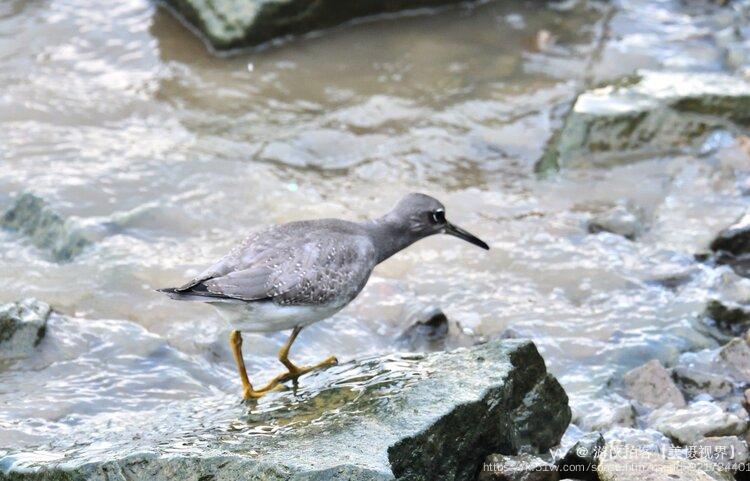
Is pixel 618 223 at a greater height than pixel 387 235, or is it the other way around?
pixel 387 235

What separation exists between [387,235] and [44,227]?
2.90 meters

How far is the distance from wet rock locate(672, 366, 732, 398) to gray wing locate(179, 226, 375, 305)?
79.4 inches

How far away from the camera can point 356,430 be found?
4.45 m

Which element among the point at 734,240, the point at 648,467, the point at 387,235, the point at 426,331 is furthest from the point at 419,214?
the point at 734,240

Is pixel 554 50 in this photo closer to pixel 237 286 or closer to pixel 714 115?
pixel 714 115

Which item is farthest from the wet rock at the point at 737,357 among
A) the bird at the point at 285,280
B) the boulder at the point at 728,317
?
the bird at the point at 285,280

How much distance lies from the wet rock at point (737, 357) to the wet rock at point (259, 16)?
607 cm

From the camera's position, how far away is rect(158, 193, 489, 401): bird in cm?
518

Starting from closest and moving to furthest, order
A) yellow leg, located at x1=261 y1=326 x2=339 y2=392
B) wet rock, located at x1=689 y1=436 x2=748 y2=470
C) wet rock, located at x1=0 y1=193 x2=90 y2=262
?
wet rock, located at x1=689 y1=436 x2=748 y2=470 < yellow leg, located at x1=261 y1=326 x2=339 y2=392 < wet rock, located at x1=0 y1=193 x2=90 y2=262

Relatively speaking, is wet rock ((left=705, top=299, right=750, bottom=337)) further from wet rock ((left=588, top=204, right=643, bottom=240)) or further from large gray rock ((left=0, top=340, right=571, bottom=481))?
large gray rock ((left=0, top=340, right=571, bottom=481))

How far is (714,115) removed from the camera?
8.93 metres

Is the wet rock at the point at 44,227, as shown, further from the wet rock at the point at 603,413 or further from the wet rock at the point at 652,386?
the wet rock at the point at 652,386

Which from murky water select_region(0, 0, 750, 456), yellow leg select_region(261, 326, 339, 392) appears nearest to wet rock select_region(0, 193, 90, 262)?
murky water select_region(0, 0, 750, 456)

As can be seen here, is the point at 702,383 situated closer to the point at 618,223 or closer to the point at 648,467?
the point at 648,467
